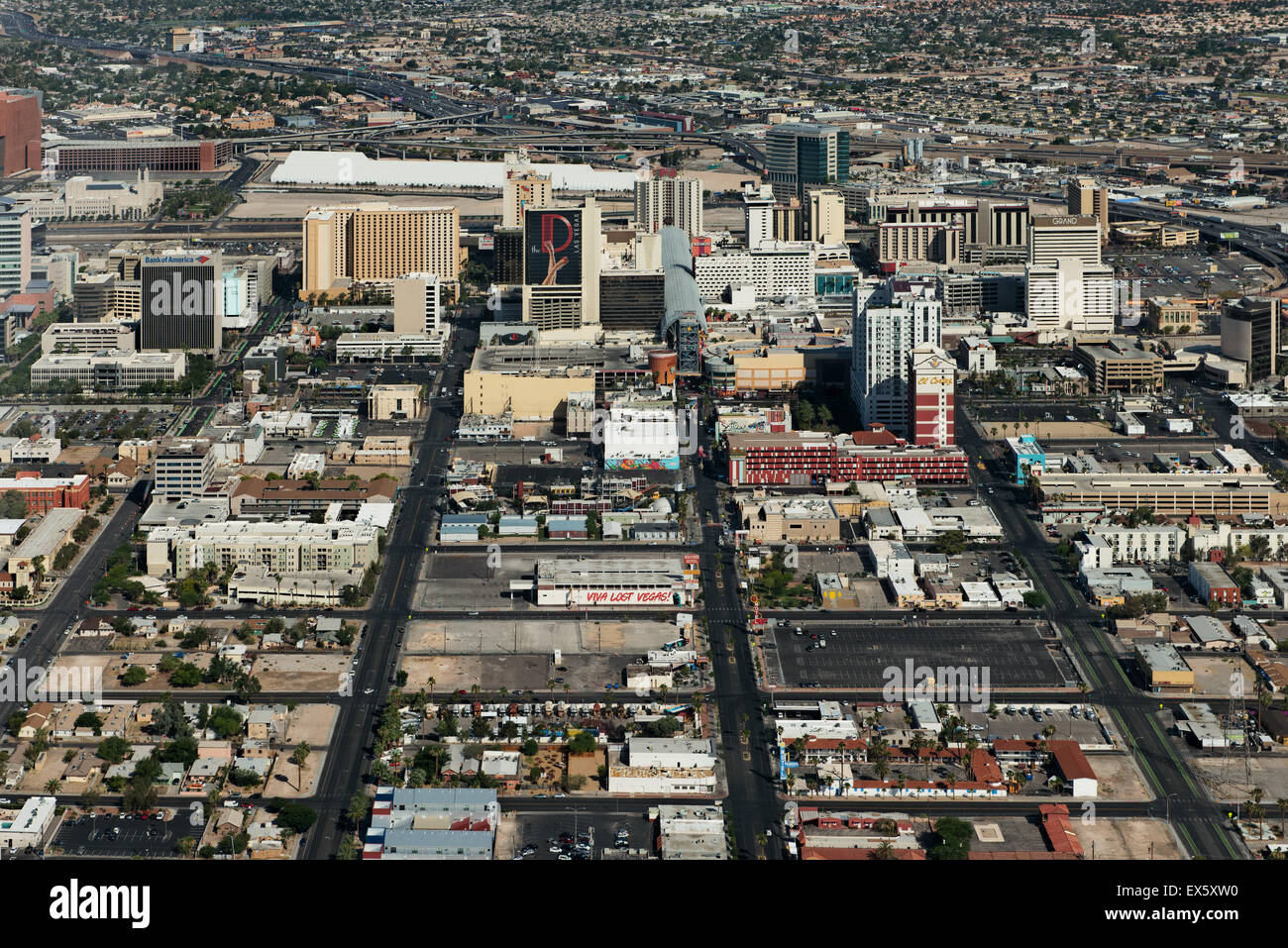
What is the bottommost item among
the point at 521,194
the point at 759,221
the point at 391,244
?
the point at 391,244

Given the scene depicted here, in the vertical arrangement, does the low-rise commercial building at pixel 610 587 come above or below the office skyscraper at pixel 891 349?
below

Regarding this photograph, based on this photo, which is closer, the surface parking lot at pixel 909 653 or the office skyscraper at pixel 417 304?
the surface parking lot at pixel 909 653

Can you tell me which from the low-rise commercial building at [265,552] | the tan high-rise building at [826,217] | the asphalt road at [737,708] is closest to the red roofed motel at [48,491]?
the low-rise commercial building at [265,552]

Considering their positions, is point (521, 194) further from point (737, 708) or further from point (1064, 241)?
point (737, 708)

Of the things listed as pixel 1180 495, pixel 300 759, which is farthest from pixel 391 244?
pixel 300 759

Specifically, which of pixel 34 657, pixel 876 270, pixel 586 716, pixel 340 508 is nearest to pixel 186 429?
pixel 340 508

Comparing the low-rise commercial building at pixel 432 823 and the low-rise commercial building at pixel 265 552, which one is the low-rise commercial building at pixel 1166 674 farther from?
the low-rise commercial building at pixel 265 552
